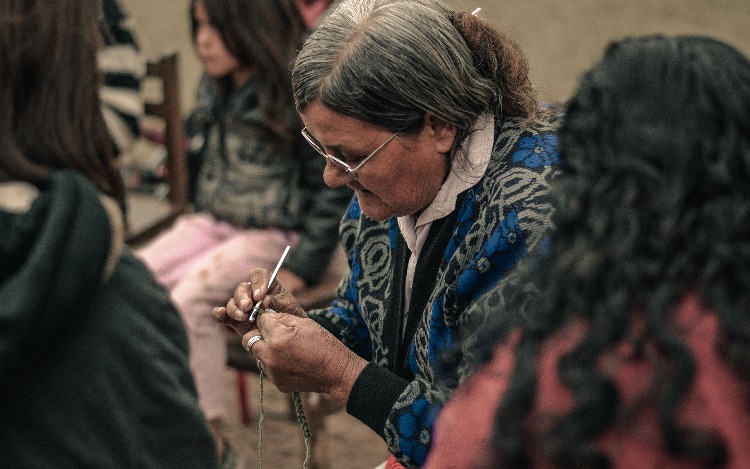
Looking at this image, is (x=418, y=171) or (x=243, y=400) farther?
(x=243, y=400)

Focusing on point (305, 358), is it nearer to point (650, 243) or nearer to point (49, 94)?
point (49, 94)

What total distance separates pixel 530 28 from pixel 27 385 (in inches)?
168

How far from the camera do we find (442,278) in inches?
70.2

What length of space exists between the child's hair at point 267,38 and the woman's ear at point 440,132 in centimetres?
120

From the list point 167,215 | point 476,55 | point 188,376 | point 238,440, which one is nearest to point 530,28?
point 167,215

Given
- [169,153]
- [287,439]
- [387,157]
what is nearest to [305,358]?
[387,157]

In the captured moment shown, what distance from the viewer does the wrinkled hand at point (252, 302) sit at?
1901 mm

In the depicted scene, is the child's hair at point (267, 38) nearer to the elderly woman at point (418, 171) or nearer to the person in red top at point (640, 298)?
the elderly woman at point (418, 171)

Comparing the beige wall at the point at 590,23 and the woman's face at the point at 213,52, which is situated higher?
the woman's face at the point at 213,52

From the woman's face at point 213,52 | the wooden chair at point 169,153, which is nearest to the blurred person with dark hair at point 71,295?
the woman's face at point 213,52

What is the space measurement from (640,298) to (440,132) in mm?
878

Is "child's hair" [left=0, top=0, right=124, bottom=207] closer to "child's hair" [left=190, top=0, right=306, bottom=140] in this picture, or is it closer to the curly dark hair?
the curly dark hair

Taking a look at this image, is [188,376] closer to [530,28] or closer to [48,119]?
[48,119]

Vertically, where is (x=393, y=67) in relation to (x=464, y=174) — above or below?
above
